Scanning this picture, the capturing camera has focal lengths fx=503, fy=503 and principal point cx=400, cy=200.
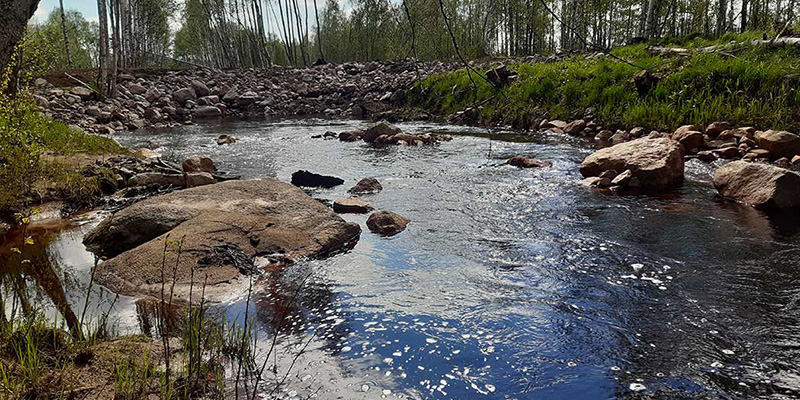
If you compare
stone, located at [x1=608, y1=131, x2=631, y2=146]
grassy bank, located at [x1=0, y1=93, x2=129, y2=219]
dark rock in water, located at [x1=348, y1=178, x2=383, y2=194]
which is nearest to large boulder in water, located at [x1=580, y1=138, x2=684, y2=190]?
stone, located at [x1=608, y1=131, x2=631, y2=146]

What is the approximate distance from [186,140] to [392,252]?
11805 mm

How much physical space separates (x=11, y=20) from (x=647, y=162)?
7619 mm

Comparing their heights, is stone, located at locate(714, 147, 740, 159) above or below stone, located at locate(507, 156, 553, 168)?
above

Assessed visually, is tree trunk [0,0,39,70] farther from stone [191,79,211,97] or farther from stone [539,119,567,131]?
stone [191,79,211,97]

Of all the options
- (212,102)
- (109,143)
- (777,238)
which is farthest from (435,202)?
(212,102)

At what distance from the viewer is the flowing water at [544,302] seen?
9.40 ft

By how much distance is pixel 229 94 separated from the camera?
2597 cm

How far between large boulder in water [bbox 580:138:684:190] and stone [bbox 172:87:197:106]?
21003mm

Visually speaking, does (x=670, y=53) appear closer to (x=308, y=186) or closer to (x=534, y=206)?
(x=534, y=206)

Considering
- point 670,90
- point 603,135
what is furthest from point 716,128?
point 603,135

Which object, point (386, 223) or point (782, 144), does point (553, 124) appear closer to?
point (782, 144)

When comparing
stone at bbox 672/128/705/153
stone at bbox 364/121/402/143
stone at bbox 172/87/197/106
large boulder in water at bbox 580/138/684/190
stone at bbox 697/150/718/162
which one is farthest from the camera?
stone at bbox 172/87/197/106

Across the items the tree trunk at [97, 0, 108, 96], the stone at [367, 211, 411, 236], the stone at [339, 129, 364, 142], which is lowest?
the stone at [367, 211, 411, 236]

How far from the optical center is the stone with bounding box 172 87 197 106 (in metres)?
23.9
